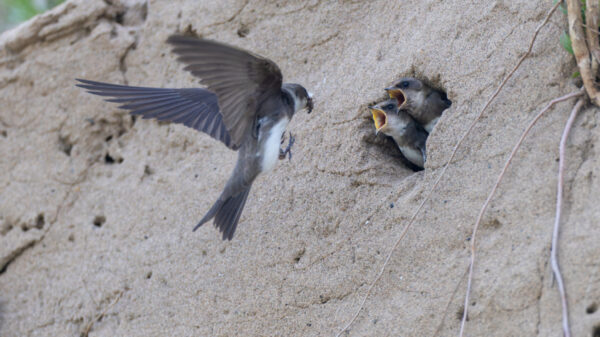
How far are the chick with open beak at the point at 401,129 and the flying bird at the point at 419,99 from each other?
33 millimetres

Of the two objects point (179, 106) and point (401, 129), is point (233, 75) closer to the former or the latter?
point (179, 106)

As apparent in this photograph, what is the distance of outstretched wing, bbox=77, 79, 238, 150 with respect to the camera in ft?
9.18

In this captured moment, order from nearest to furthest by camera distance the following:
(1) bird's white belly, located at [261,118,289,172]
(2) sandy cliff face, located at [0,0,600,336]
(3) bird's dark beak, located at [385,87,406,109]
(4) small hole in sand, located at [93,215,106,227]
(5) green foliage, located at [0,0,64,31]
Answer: (2) sandy cliff face, located at [0,0,600,336] < (1) bird's white belly, located at [261,118,289,172] < (3) bird's dark beak, located at [385,87,406,109] < (4) small hole in sand, located at [93,215,106,227] < (5) green foliage, located at [0,0,64,31]

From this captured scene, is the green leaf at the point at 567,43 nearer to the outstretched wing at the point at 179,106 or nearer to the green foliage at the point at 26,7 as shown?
the outstretched wing at the point at 179,106

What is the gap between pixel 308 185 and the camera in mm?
2756

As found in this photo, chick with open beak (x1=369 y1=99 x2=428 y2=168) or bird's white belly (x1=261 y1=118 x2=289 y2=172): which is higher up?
chick with open beak (x1=369 y1=99 x2=428 y2=168)

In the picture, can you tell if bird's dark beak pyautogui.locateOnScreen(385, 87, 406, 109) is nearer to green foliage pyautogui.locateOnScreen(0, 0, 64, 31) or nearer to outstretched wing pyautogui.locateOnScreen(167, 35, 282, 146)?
outstretched wing pyautogui.locateOnScreen(167, 35, 282, 146)

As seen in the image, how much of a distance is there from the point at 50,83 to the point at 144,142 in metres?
0.67

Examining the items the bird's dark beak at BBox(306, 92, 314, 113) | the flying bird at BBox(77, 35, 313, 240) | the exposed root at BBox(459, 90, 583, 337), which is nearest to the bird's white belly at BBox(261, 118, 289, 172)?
the flying bird at BBox(77, 35, 313, 240)

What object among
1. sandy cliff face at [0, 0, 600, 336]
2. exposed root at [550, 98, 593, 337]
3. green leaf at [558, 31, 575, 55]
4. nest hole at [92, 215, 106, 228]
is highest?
green leaf at [558, 31, 575, 55]

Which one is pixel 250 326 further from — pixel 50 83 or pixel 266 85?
pixel 50 83

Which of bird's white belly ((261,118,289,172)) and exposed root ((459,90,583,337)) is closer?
exposed root ((459,90,583,337))

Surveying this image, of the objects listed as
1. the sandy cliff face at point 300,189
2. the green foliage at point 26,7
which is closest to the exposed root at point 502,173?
the sandy cliff face at point 300,189

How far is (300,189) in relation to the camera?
2768mm
